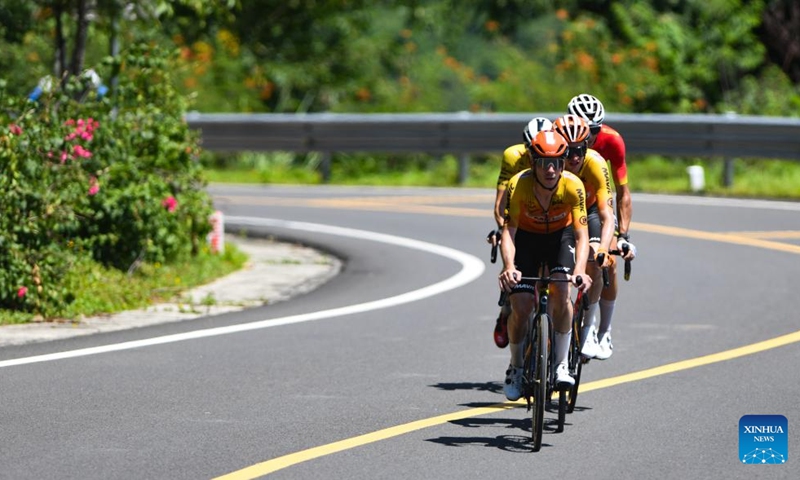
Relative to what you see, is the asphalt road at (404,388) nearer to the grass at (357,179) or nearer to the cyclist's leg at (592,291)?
the cyclist's leg at (592,291)

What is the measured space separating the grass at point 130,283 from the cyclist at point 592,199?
14.5ft

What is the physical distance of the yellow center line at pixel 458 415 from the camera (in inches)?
289

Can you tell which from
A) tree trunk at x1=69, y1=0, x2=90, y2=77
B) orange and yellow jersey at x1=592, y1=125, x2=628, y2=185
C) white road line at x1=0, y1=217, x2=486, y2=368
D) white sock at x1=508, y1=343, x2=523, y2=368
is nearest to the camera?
white sock at x1=508, y1=343, x2=523, y2=368

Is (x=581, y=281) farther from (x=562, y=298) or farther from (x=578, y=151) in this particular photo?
(x=578, y=151)

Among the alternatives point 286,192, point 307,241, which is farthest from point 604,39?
point 307,241

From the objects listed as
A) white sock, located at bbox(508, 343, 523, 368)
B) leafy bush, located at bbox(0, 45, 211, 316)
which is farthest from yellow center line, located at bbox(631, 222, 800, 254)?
white sock, located at bbox(508, 343, 523, 368)

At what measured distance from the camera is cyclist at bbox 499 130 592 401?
8125 millimetres

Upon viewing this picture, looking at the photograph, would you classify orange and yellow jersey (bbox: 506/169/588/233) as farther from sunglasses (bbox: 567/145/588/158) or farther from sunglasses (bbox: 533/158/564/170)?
sunglasses (bbox: 567/145/588/158)

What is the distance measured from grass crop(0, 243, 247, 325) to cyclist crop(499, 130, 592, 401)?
475 centimetres

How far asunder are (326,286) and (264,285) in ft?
1.89

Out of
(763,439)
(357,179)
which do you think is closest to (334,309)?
(763,439)

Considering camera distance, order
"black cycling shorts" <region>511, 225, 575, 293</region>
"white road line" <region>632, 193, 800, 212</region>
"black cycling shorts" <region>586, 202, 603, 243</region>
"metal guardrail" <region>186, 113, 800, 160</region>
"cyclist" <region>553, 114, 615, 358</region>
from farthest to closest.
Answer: "metal guardrail" <region>186, 113, 800, 160</region> < "white road line" <region>632, 193, 800, 212</region> < "black cycling shorts" <region>586, 202, 603, 243</region> < "cyclist" <region>553, 114, 615, 358</region> < "black cycling shorts" <region>511, 225, 575, 293</region>

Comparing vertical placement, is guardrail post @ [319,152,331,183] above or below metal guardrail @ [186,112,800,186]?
below

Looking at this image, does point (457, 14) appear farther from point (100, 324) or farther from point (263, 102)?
point (100, 324)
